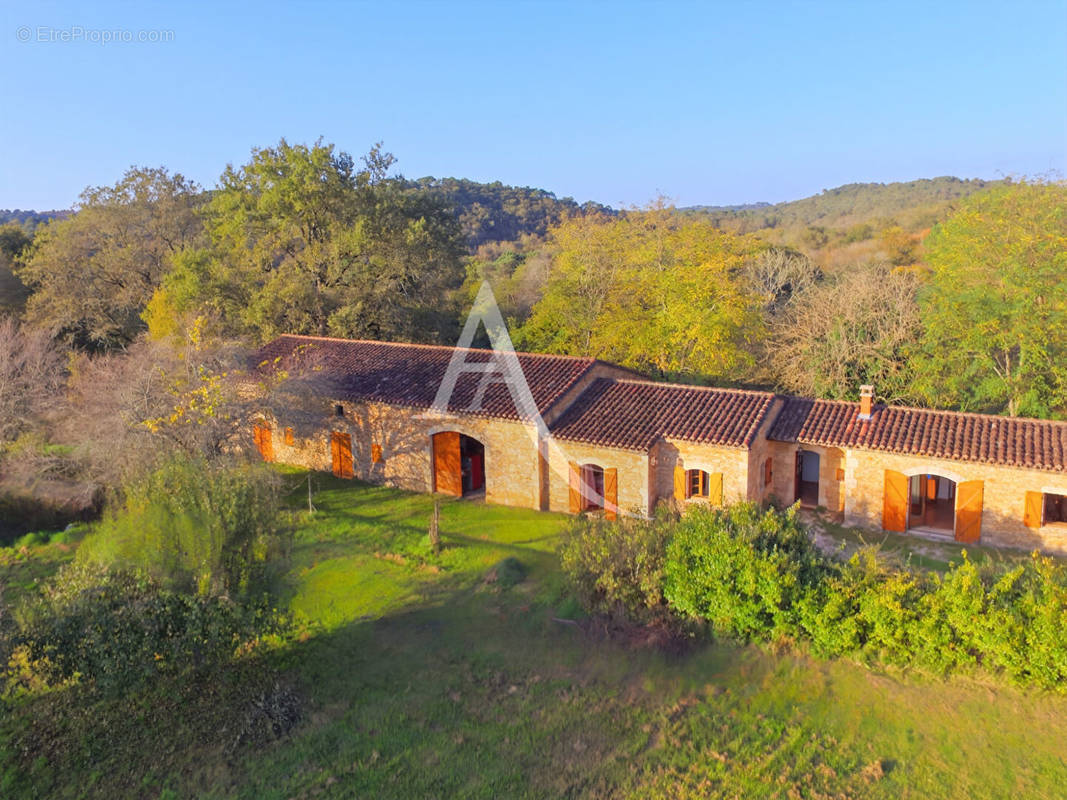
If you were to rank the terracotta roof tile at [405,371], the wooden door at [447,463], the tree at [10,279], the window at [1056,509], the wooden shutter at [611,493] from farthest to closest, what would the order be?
1. the tree at [10,279]
2. the wooden door at [447,463]
3. the terracotta roof tile at [405,371]
4. the wooden shutter at [611,493]
5. the window at [1056,509]

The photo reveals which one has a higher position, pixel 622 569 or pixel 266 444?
pixel 266 444

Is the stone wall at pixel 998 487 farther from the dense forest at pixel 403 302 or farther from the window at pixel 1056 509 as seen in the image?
the dense forest at pixel 403 302

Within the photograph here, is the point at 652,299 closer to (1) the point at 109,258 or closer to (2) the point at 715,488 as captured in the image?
(2) the point at 715,488

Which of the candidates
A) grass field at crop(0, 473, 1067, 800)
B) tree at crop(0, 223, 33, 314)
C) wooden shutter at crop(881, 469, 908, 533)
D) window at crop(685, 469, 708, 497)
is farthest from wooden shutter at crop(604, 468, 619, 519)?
tree at crop(0, 223, 33, 314)

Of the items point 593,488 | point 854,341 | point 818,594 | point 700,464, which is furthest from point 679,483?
point 854,341

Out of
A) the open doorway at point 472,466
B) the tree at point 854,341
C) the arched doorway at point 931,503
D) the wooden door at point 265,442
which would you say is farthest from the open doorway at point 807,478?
the wooden door at point 265,442

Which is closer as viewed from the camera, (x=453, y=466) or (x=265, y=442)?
(x=453, y=466)
